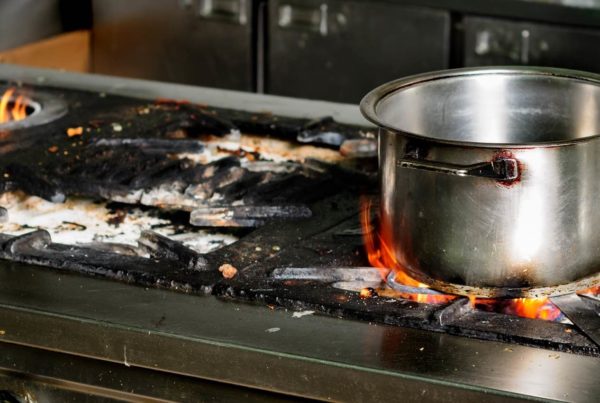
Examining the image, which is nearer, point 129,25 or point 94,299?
point 94,299

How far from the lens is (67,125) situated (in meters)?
2.30

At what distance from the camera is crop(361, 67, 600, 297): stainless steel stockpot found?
1412 mm

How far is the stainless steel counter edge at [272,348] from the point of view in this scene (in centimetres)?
135

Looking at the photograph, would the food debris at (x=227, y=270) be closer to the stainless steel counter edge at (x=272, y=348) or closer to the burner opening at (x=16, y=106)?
the stainless steel counter edge at (x=272, y=348)

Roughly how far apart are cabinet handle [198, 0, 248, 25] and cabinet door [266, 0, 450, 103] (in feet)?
0.38

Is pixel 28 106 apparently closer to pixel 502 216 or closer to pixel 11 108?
pixel 11 108

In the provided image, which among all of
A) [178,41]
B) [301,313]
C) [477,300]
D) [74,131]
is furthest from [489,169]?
[178,41]

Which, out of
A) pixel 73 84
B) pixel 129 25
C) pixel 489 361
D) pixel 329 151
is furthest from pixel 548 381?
pixel 129 25

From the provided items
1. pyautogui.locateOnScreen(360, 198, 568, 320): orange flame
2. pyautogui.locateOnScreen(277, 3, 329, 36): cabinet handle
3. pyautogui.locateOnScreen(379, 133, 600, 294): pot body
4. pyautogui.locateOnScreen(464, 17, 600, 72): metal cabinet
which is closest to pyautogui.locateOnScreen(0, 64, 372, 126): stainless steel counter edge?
pyautogui.locateOnScreen(360, 198, 568, 320): orange flame

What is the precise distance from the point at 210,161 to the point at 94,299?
60cm

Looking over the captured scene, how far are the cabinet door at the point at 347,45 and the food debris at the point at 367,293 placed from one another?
2171mm

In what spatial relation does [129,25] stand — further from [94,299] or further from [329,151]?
[94,299]

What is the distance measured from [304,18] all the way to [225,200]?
6.89 ft

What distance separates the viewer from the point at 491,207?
4.74 ft
